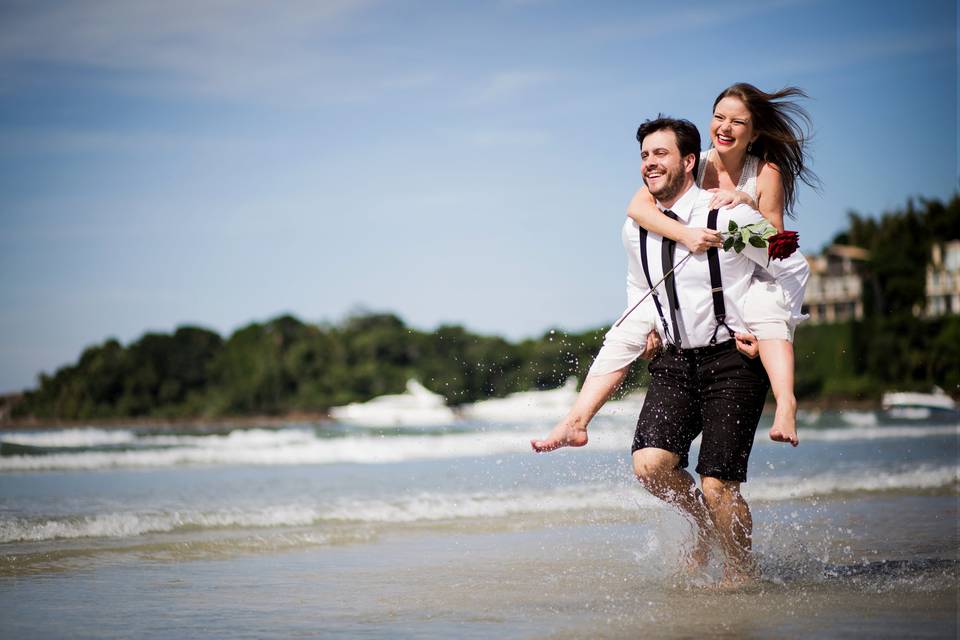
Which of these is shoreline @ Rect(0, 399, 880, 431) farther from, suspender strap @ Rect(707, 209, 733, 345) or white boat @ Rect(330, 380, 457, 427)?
suspender strap @ Rect(707, 209, 733, 345)

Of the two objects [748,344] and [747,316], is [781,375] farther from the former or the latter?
[747,316]

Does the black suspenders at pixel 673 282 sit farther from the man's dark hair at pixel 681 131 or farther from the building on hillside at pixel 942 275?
the building on hillside at pixel 942 275

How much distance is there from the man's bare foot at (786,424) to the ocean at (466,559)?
2.79ft

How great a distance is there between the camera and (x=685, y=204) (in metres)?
4.85

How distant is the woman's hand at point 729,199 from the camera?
473 centimetres

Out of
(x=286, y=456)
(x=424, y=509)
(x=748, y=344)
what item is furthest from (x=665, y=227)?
(x=286, y=456)

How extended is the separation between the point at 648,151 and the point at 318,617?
2890mm

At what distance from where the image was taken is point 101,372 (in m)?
93.4

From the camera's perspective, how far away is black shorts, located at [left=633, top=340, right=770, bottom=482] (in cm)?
488

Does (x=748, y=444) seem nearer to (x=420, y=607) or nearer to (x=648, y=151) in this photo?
(x=648, y=151)

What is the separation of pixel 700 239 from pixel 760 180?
582mm

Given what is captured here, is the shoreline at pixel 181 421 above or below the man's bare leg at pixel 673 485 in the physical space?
below

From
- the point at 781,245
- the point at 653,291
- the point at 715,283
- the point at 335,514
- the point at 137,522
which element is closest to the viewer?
the point at 781,245

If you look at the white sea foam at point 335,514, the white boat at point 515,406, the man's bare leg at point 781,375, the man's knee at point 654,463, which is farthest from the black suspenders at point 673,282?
the white boat at point 515,406
